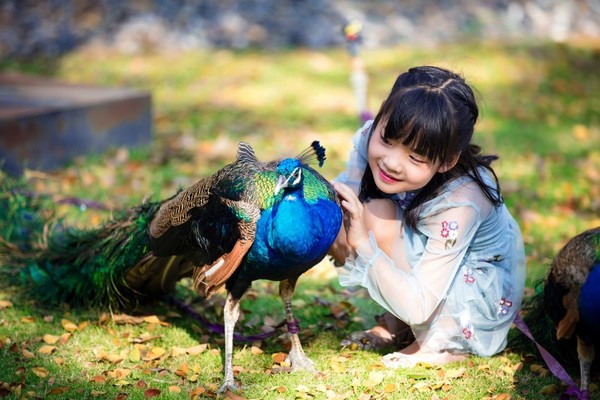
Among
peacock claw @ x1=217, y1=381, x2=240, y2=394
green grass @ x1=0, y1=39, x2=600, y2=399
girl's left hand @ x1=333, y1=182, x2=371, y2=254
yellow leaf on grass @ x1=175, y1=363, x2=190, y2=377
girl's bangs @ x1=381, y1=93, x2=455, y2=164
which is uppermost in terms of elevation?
girl's bangs @ x1=381, y1=93, x2=455, y2=164

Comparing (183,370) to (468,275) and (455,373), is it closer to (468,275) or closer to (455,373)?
(455,373)

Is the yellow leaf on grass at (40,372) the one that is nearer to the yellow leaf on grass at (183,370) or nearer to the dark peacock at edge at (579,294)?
the yellow leaf on grass at (183,370)

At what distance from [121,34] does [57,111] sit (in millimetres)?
4396

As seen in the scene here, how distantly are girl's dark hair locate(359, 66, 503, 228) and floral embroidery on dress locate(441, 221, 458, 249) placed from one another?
15 cm

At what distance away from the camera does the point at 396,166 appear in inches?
115

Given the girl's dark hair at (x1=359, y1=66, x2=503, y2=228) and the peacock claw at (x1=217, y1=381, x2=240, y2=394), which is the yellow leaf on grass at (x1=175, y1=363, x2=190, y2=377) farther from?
the girl's dark hair at (x1=359, y1=66, x2=503, y2=228)

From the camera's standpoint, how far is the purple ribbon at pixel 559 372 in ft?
9.09

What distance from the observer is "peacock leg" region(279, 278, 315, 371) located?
10.2ft

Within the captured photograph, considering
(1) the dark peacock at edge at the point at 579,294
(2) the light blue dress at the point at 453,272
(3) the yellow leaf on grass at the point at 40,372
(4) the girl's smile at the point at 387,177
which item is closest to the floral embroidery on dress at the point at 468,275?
(2) the light blue dress at the point at 453,272

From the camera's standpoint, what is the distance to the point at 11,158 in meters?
5.39

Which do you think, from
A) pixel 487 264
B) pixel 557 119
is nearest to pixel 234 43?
pixel 557 119

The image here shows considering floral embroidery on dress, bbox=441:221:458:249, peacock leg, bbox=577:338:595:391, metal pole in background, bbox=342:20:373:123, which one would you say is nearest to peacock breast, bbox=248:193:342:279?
floral embroidery on dress, bbox=441:221:458:249

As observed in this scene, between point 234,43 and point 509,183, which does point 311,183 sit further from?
point 234,43

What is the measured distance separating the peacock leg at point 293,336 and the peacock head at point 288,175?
64 cm
